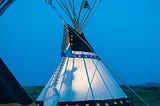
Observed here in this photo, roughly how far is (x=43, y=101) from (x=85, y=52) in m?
1.06

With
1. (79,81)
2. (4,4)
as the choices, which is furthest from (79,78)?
(4,4)

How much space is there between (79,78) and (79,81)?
1.8 inches

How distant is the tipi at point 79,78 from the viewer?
4820mm

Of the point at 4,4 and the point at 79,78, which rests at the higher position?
the point at 4,4

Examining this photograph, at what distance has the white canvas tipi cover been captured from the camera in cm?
481

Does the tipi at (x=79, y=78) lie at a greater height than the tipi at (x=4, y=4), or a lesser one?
lesser

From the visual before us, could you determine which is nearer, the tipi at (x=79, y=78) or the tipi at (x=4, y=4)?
the tipi at (x=4, y=4)

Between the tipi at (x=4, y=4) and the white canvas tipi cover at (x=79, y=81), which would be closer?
the tipi at (x=4, y=4)

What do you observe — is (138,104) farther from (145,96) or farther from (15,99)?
(15,99)

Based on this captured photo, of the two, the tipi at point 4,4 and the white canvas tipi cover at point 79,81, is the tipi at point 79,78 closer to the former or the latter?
the white canvas tipi cover at point 79,81

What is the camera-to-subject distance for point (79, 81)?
197 inches

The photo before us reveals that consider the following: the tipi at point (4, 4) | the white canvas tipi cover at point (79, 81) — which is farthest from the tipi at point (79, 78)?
the tipi at point (4, 4)

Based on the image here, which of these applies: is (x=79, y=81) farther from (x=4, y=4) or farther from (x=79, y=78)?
(x=4, y=4)

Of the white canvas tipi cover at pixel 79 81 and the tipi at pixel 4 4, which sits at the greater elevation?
the tipi at pixel 4 4
